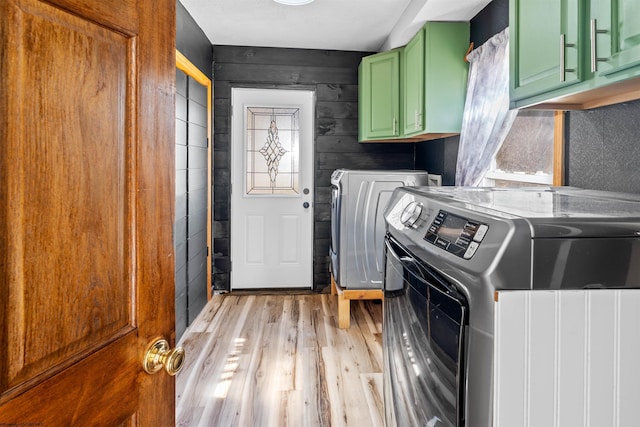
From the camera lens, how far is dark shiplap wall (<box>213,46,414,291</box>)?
4129 mm

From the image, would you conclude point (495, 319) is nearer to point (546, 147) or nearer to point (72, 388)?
point (72, 388)

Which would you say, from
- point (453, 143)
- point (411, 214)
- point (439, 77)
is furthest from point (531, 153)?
point (411, 214)

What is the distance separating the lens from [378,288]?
3355mm

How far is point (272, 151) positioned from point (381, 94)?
1188 millimetres

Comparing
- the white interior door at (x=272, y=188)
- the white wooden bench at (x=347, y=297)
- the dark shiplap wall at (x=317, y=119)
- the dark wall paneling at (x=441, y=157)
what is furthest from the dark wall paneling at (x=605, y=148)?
the white interior door at (x=272, y=188)

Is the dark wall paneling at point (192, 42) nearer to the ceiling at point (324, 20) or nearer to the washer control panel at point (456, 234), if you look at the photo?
the ceiling at point (324, 20)

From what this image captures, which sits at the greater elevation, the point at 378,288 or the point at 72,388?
the point at 72,388

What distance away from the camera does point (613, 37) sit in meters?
1.07

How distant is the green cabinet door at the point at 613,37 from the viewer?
3.29 ft

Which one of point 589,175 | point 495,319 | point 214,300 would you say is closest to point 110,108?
point 495,319

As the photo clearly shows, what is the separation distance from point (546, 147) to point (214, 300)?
303cm

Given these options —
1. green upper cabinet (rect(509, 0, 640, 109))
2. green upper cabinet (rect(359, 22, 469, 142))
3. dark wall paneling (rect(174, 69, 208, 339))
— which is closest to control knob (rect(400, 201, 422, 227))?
green upper cabinet (rect(509, 0, 640, 109))

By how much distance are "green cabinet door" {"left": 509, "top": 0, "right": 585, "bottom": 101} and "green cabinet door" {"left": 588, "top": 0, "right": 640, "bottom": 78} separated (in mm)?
53

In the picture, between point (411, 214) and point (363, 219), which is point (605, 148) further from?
point (363, 219)
